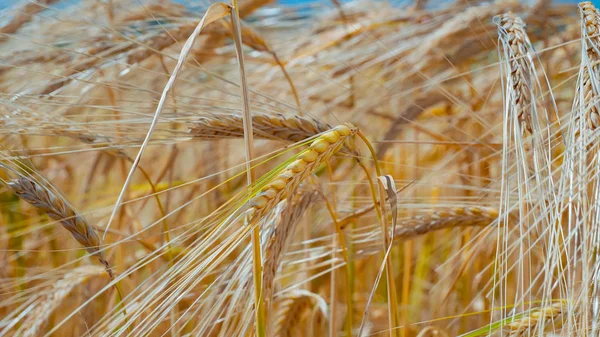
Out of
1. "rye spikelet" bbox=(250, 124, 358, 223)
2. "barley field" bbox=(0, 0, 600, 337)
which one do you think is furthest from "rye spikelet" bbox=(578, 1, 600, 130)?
"rye spikelet" bbox=(250, 124, 358, 223)

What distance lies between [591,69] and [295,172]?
1.06ft

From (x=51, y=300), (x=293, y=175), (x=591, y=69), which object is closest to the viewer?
(x=293, y=175)

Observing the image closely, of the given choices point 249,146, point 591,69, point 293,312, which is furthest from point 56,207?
point 591,69

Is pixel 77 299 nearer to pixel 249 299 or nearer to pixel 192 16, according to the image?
pixel 192 16

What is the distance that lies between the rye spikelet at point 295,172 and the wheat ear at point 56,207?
0.21 m

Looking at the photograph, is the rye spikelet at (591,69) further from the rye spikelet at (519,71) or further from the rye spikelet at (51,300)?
the rye spikelet at (51,300)

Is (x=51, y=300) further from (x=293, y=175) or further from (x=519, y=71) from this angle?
(x=519, y=71)

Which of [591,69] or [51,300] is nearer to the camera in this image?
[591,69]

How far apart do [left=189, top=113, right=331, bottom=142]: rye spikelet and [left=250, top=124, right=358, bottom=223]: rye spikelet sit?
0.38ft

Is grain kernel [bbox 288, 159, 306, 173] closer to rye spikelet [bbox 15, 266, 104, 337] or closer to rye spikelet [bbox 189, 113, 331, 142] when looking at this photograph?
rye spikelet [bbox 189, 113, 331, 142]

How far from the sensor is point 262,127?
0.70 m

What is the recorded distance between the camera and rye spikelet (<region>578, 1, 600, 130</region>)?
635 millimetres

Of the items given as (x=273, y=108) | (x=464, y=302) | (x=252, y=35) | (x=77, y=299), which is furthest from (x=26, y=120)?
(x=464, y=302)

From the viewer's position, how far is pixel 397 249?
1622mm
